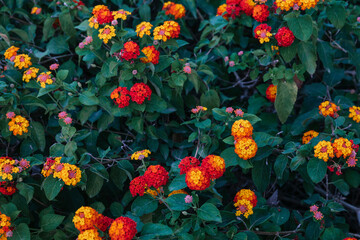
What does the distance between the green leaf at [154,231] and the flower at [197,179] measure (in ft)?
0.64

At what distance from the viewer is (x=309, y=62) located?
7.20 feet

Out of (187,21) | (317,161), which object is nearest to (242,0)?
(187,21)

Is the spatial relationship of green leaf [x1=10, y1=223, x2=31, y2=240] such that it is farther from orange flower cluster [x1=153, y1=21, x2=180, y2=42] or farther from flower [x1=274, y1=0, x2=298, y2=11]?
flower [x1=274, y1=0, x2=298, y2=11]

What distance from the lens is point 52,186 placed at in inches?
69.7

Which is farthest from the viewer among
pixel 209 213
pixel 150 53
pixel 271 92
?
pixel 271 92

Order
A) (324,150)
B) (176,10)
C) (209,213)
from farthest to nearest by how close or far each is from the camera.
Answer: (176,10)
(324,150)
(209,213)

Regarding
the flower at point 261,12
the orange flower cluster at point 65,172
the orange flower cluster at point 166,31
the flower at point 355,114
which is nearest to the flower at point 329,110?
the flower at point 355,114

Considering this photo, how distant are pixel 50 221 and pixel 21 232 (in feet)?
0.44

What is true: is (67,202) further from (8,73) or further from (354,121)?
(354,121)

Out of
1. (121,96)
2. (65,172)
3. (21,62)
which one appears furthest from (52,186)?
(21,62)

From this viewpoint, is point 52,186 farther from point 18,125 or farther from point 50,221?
point 18,125

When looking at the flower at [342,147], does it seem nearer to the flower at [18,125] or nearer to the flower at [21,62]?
the flower at [18,125]

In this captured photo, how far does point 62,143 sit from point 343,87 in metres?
2.17

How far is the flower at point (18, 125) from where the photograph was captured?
200 centimetres
